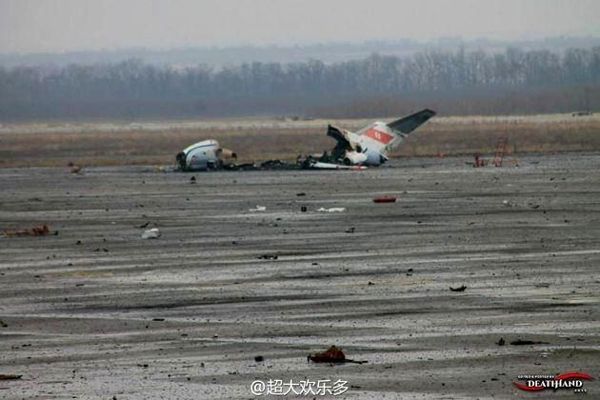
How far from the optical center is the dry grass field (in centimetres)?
7588

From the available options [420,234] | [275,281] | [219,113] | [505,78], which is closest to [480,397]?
[275,281]

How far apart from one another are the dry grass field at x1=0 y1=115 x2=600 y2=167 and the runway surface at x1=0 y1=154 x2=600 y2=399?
94.6ft

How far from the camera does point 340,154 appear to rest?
62.9m

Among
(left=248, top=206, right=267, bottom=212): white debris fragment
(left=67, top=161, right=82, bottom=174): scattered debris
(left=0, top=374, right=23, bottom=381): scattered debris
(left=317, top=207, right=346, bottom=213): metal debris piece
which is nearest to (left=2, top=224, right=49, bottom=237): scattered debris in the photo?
(left=248, top=206, right=267, bottom=212): white debris fragment

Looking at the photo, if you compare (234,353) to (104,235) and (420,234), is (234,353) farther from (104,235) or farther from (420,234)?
(104,235)

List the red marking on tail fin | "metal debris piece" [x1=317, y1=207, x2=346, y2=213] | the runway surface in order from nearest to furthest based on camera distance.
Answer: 1. the runway surface
2. "metal debris piece" [x1=317, y1=207, x2=346, y2=213]
3. the red marking on tail fin

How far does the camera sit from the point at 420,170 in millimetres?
58938

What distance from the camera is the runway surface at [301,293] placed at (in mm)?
16781

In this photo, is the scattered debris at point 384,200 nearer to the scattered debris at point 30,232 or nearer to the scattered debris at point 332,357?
the scattered debris at point 30,232

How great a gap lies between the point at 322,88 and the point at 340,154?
88.1 metres

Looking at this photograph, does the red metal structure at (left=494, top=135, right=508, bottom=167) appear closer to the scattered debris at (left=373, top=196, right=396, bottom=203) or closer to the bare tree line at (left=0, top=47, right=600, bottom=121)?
the scattered debris at (left=373, top=196, right=396, bottom=203)

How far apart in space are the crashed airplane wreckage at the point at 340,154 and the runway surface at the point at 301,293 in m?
15.0

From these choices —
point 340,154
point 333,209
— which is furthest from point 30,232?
point 340,154

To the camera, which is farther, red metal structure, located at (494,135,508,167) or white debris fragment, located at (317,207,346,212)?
red metal structure, located at (494,135,508,167)
